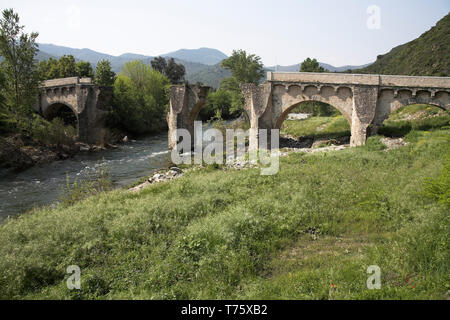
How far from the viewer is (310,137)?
2820 cm

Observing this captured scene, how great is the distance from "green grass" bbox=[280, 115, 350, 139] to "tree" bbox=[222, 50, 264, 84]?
12.0m

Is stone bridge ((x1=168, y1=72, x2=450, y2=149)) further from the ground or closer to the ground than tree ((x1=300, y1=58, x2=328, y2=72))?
closer to the ground

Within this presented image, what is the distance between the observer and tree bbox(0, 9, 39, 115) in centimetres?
2292

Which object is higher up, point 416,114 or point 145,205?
point 416,114

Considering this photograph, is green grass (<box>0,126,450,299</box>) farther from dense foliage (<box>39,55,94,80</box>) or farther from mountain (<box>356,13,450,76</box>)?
mountain (<box>356,13,450,76</box>)

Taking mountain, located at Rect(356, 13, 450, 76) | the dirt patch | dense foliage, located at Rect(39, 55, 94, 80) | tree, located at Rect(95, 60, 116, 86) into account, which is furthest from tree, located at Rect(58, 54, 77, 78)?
mountain, located at Rect(356, 13, 450, 76)

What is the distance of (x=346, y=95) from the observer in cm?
2109

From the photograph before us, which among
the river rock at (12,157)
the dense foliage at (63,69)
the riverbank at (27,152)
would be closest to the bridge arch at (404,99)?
the riverbank at (27,152)

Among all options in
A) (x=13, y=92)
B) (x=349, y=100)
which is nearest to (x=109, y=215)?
(x=349, y=100)

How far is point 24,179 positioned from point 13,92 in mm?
10167

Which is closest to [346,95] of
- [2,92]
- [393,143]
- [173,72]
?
[393,143]

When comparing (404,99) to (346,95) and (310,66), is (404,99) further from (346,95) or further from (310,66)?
(310,66)

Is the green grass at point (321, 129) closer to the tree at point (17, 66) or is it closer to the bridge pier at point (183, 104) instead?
the bridge pier at point (183, 104)

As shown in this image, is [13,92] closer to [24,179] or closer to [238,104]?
[24,179]
